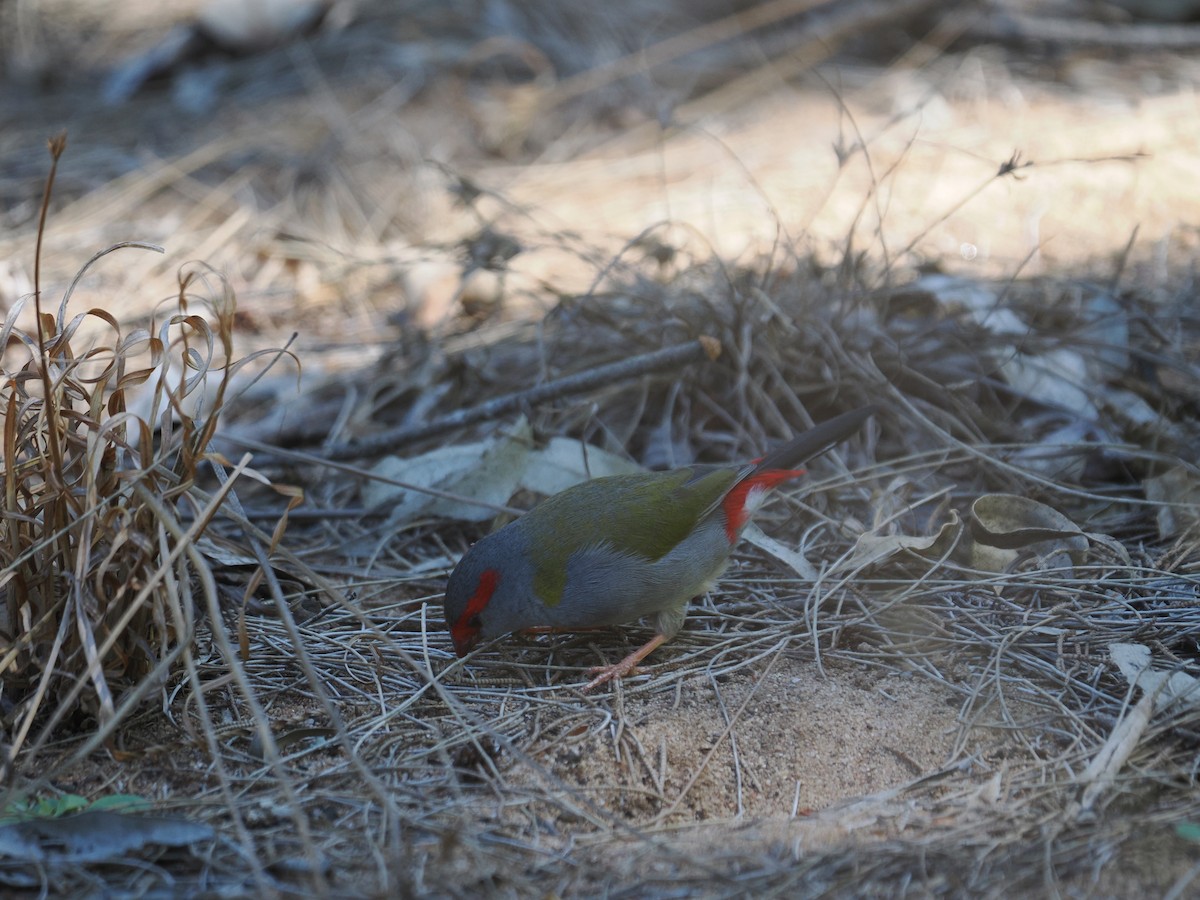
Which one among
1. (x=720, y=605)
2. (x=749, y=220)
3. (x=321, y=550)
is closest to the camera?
(x=720, y=605)

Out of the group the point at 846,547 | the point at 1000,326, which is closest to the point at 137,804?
the point at 846,547

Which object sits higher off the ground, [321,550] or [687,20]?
[687,20]

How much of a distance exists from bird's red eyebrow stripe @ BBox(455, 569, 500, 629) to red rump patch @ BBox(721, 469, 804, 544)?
0.71 metres

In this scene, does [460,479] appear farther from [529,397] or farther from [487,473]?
[529,397]

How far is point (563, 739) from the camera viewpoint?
7.79 feet

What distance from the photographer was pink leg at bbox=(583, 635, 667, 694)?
2621 mm

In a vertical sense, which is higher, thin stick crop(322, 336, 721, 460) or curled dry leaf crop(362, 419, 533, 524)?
thin stick crop(322, 336, 721, 460)

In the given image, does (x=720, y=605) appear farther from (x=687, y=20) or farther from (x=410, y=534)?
(x=687, y=20)

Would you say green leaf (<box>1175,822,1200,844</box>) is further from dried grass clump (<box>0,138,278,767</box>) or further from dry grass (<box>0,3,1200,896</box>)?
dried grass clump (<box>0,138,278,767</box>)

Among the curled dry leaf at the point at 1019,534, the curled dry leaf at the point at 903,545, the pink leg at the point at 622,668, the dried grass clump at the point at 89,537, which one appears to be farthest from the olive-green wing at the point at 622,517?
the dried grass clump at the point at 89,537

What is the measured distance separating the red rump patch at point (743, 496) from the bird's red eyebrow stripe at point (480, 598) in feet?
2.33

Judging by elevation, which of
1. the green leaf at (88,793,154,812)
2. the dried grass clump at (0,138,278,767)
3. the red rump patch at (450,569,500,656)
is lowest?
the red rump patch at (450,569,500,656)

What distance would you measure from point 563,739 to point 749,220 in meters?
3.91

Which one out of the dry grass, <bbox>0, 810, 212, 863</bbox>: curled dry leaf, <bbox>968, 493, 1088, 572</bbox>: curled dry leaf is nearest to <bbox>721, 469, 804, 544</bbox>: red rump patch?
the dry grass
